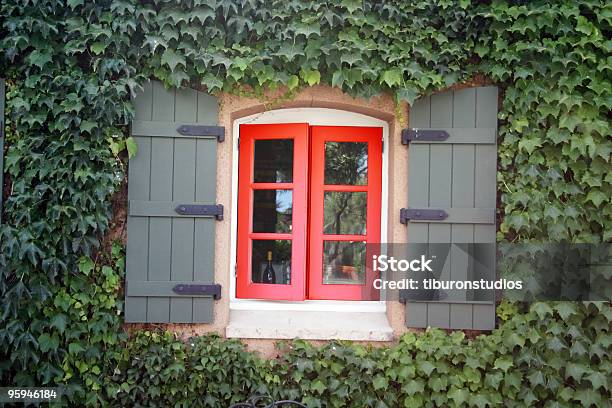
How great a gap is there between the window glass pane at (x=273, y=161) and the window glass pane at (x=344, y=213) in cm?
34

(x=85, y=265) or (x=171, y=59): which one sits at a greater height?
(x=171, y=59)

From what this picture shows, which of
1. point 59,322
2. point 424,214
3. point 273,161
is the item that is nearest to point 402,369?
point 424,214

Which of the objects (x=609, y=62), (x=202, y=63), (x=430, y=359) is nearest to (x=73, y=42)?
(x=202, y=63)

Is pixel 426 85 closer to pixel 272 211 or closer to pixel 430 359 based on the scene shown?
pixel 272 211

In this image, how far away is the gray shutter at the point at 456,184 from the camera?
3.84m

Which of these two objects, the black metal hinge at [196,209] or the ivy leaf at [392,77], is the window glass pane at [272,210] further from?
the ivy leaf at [392,77]

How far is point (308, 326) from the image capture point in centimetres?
390

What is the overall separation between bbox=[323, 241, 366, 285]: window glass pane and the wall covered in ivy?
0.84m

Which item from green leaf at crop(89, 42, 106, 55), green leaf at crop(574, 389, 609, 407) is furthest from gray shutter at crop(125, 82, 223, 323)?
green leaf at crop(574, 389, 609, 407)

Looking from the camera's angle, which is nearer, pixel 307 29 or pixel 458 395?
pixel 458 395

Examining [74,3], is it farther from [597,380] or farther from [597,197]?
[597,380]

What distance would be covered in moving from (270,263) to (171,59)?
154 centimetres

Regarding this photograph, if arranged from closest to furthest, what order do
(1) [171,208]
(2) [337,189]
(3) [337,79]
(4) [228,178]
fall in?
1. (3) [337,79]
2. (1) [171,208]
3. (4) [228,178]
4. (2) [337,189]

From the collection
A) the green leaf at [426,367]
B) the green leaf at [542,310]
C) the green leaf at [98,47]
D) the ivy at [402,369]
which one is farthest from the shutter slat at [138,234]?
the green leaf at [542,310]
